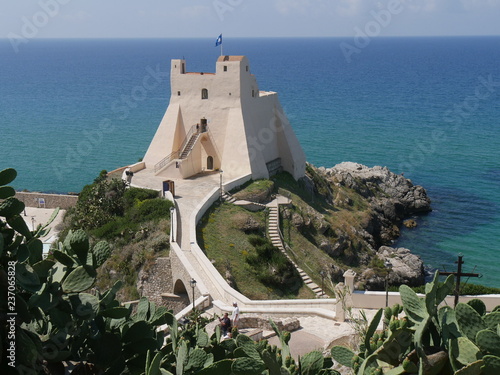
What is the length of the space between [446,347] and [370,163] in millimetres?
62951

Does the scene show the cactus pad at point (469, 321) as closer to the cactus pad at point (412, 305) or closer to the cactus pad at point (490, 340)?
the cactus pad at point (490, 340)

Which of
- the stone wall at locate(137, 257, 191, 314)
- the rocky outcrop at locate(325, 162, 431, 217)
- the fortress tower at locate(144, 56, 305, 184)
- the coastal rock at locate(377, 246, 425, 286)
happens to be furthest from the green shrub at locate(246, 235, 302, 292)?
the rocky outcrop at locate(325, 162, 431, 217)

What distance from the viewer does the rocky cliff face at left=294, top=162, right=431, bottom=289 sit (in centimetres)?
3697

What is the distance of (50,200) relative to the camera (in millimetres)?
41781

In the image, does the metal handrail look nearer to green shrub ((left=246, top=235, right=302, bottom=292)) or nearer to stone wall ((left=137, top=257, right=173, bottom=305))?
green shrub ((left=246, top=235, right=302, bottom=292))

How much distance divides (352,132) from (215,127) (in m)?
49.1

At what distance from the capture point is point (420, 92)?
416 feet

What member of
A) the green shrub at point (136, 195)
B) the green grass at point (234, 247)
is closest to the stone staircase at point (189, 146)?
the green shrub at point (136, 195)

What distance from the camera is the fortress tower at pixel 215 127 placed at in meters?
38.1

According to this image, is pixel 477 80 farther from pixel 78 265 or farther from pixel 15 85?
pixel 78 265

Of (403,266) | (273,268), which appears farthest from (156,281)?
(403,266)
